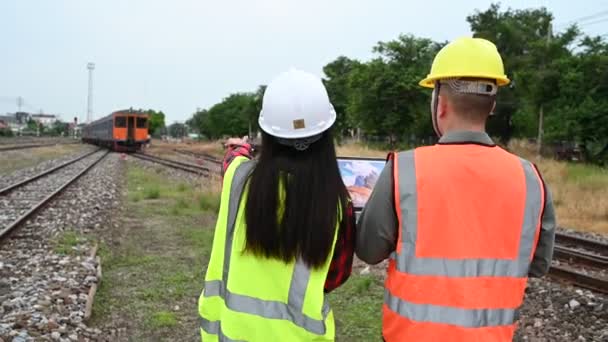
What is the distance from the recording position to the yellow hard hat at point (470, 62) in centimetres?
223

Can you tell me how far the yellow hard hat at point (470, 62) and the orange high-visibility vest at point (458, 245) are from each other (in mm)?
288

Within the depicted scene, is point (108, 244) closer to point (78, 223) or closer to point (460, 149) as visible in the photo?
point (78, 223)

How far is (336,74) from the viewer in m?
55.2

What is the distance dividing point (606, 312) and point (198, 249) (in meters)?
5.80

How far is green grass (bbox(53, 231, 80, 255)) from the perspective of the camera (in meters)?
8.78

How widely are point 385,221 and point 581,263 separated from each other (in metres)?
8.10

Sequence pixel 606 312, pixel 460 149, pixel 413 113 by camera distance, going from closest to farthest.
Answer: pixel 460 149 → pixel 606 312 → pixel 413 113

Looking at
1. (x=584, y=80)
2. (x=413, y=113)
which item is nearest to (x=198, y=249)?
(x=584, y=80)

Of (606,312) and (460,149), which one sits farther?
(606,312)

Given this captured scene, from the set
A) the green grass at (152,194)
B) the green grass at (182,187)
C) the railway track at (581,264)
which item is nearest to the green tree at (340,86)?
the green grass at (182,187)

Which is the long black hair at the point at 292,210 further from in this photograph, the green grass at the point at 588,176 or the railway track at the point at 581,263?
the green grass at the point at 588,176

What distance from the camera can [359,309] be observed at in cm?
643

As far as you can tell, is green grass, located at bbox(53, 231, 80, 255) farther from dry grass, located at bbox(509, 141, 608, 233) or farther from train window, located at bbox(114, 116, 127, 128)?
train window, located at bbox(114, 116, 127, 128)

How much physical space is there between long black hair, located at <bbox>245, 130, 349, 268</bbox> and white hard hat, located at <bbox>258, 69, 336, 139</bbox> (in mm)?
116
